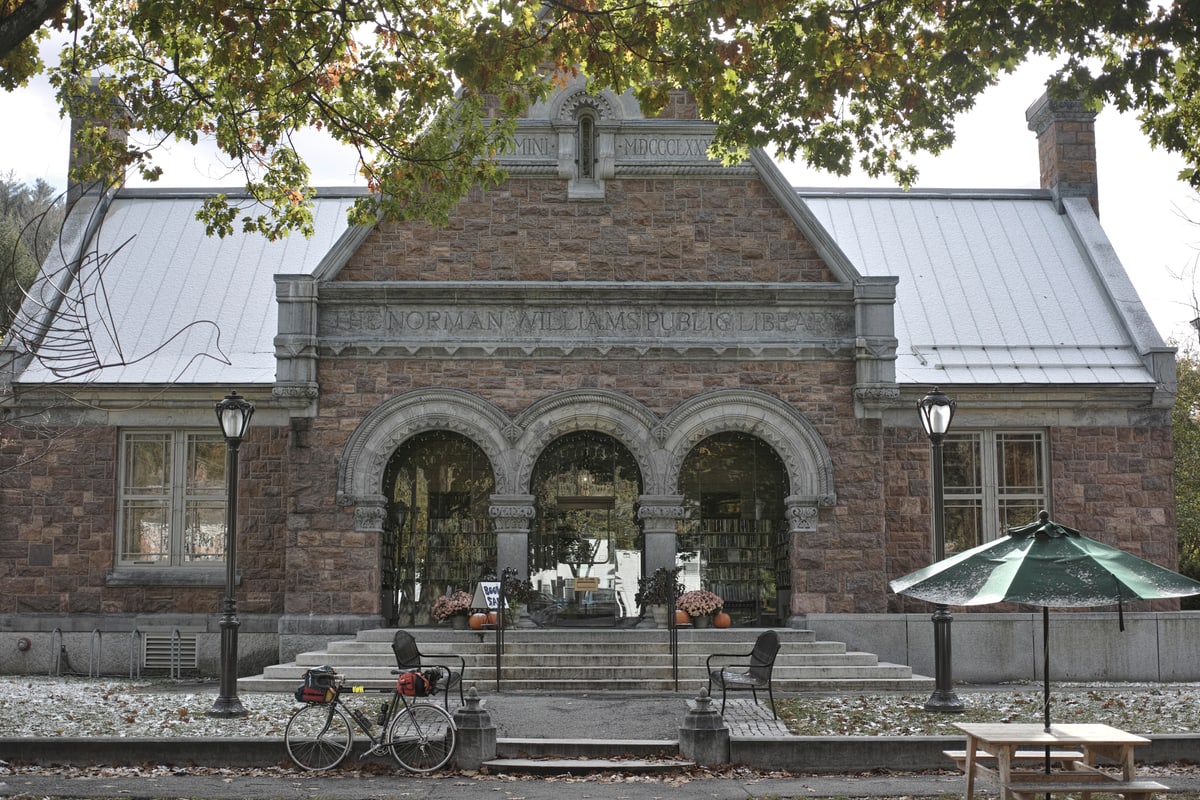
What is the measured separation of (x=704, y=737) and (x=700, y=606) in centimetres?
760

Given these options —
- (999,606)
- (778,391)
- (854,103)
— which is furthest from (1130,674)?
(854,103)

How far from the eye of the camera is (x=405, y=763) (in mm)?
12078

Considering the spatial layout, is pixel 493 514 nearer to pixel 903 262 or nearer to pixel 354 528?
pixel 354 528

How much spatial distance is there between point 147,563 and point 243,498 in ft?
6.27

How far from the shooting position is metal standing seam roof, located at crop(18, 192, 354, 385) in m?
21.7

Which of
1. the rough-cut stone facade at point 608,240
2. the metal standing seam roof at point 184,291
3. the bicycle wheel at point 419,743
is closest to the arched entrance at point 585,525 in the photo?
the rough-cut stone facade at point 608,240

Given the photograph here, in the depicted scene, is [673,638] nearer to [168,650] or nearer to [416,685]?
[416,685]

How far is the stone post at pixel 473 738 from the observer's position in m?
12.2

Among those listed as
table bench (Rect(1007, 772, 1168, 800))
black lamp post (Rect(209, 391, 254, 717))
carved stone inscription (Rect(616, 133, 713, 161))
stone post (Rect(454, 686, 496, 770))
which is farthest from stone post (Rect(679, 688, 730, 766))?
carved stone inscription (Rect(616, 133, 713, 161))

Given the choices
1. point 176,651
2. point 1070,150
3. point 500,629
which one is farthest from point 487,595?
point 1070,150

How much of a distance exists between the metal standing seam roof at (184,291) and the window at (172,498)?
1.14 metres

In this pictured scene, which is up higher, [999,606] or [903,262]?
[903,262]

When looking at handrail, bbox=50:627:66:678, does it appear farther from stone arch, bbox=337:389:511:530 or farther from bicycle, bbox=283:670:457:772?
bicycle, bbox=283:670:457:772

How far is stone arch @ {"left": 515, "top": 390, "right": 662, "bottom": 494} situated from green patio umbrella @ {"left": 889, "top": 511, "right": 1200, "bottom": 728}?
10.4 metres
